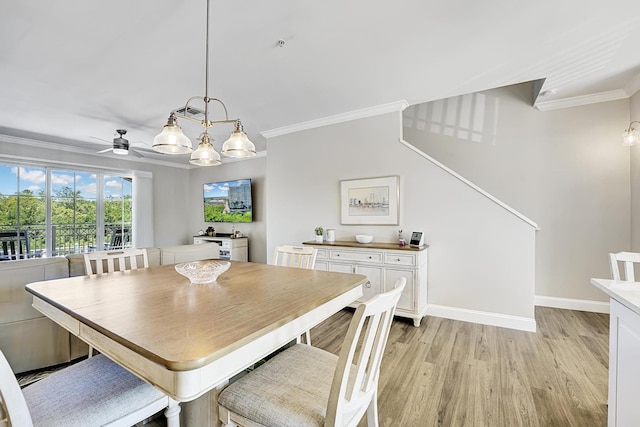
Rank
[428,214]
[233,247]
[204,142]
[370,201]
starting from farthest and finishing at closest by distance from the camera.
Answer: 1. [233,247]
2. [370,201]
3. [428,214]
4. [204,142]

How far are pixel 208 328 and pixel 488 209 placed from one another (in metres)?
3.13

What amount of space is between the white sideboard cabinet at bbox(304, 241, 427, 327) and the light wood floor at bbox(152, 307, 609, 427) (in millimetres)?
246

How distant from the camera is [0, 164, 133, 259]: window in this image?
14.7ft

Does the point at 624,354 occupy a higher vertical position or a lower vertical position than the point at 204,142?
lower

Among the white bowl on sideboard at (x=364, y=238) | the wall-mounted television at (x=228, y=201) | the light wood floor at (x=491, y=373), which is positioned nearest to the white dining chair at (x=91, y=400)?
the light wood floor at (x=491, y=373)

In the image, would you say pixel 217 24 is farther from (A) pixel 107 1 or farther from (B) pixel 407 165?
(B) pixel 407 165

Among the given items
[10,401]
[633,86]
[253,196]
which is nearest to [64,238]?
[253,196]

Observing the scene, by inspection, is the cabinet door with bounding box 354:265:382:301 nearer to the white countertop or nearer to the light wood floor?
the light wood floor

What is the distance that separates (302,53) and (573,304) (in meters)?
4.29

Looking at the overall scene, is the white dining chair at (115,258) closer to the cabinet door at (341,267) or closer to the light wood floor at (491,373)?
the light wood floor at (491,373)

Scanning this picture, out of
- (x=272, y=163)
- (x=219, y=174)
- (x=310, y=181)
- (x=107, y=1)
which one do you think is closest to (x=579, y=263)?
(x=310, y=181)

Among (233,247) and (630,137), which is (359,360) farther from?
(233,247)

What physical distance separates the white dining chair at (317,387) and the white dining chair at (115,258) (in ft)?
5.41

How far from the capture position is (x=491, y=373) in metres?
2.15
